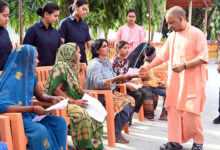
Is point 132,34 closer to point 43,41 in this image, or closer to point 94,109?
point 43,41

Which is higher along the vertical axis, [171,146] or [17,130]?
[17,130]

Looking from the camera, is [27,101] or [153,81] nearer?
[27,101]

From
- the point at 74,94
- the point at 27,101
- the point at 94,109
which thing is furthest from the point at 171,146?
the point at 27,101

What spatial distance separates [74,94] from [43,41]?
1111mm

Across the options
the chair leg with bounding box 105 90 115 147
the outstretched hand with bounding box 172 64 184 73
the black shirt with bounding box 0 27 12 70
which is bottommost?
the chair leg with bounding box 105 90 115 147

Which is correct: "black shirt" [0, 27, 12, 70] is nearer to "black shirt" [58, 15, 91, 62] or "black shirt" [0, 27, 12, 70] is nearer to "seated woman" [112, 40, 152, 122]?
"black shirt" [58, 15, 91, 62]

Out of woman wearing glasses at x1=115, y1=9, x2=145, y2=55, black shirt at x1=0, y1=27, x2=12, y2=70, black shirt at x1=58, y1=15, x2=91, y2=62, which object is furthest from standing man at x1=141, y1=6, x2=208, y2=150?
woman wearing glasses at x1=115, y1=9, x2=145, y2=55

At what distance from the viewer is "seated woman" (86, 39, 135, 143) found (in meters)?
4.38

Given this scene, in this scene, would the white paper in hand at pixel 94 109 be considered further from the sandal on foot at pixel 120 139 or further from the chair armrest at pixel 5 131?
the chair armrest at pixel 5 131

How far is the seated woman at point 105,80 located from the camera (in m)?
4.38

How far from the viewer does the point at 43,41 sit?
15.1 feet

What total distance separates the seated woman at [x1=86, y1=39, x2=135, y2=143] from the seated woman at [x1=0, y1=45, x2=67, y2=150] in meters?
1.21

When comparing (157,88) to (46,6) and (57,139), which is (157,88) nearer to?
(46,6)

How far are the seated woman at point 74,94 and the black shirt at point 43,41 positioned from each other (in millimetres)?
769
